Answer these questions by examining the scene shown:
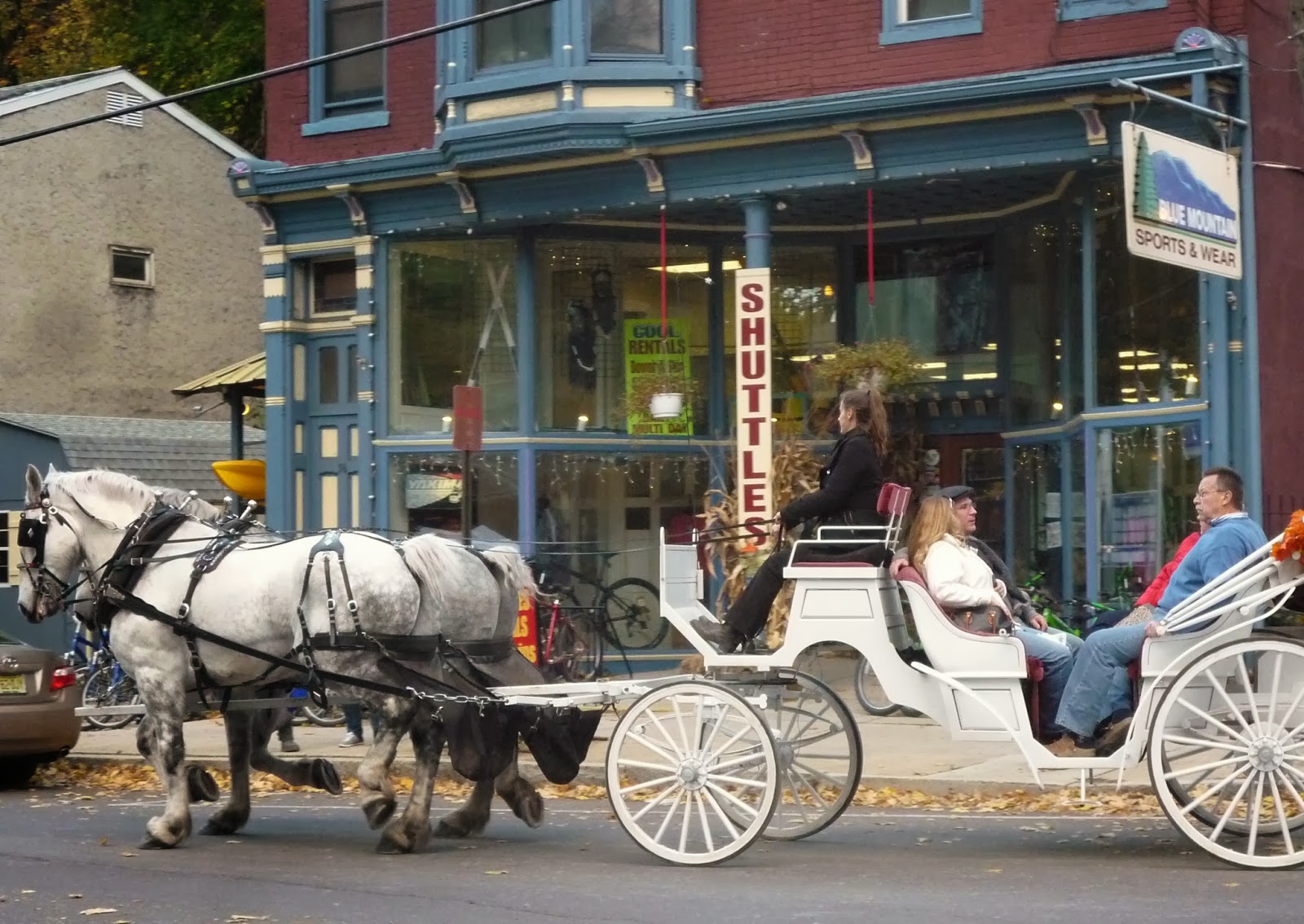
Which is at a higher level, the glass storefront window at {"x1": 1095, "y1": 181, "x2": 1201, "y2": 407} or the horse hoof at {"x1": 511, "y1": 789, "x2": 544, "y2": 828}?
the glass storefront window at {"x1": 1095, "y1": 181, "x2": 1201, "y2": 407}

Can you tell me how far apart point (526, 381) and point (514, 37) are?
3.24 metres

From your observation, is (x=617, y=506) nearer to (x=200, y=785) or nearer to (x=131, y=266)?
(x=200, y=785)

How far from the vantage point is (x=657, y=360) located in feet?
61.0

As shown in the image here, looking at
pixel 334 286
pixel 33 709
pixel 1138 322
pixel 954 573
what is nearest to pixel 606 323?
pixel 334 286

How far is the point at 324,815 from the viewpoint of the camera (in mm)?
11250

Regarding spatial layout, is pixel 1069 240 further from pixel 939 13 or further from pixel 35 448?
pixel 35 448

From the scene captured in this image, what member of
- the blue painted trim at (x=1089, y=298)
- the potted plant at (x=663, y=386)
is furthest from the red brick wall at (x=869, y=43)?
the potted plant at (x=663, y=386)

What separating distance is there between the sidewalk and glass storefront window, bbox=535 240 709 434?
3.70 meters

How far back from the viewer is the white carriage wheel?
781 cm

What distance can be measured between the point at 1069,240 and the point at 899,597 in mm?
7914

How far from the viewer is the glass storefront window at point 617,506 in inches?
720

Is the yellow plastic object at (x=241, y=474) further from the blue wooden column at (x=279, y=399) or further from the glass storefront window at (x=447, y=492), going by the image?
the glass storefront window at (x=447, y=492)

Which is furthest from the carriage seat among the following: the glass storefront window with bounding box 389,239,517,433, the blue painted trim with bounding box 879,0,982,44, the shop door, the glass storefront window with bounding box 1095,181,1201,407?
the shop door

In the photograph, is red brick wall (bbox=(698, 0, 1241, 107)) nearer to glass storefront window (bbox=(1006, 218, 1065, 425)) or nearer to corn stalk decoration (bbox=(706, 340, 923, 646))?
glass storefront window (bbox=(1006, 218, 1065, 425))
